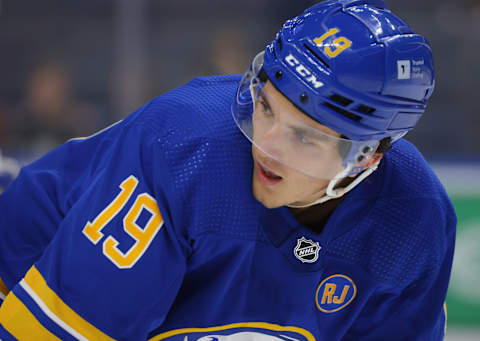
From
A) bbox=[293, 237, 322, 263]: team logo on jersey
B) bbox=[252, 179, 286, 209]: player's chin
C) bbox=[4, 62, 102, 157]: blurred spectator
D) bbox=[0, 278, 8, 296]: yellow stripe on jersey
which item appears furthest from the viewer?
bbox=[4, 62, 102, 157]: blurred spectator

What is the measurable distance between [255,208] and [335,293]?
0.29m

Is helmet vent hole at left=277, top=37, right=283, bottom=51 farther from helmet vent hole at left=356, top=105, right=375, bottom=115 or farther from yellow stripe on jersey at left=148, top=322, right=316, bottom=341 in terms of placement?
yellow stripe on jersey at left=148, top=322, right=316, bottom=341

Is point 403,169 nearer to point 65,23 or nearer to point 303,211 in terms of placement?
point 303,211

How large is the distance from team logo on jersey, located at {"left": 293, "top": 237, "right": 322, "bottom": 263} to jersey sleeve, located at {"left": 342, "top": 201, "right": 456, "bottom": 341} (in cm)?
18

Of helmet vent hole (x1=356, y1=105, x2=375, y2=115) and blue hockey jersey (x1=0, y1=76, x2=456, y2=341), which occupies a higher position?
helmet vent hole (x1=356, y1=105, x2=375, y2=115)

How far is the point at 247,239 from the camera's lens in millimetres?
1293

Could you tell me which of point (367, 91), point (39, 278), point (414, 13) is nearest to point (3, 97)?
point (414, 13)

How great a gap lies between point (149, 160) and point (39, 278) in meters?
0.28

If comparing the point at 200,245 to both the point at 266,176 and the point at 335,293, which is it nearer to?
the point at 266,176

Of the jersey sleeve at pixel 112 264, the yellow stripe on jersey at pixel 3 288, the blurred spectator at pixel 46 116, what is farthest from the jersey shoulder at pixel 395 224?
the blurred spectator at pixel 46 116

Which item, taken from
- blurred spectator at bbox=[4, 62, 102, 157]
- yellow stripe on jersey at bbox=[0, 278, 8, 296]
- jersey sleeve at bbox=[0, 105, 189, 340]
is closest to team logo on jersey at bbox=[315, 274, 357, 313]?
jersey sleeve at bbox=[0, 105, 189, 340]

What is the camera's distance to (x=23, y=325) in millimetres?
1201

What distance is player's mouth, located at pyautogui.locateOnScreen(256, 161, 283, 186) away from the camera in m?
1.24

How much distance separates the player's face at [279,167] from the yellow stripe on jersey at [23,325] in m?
0.44
